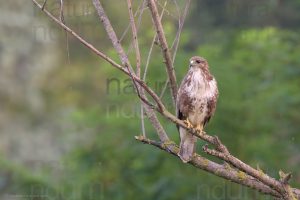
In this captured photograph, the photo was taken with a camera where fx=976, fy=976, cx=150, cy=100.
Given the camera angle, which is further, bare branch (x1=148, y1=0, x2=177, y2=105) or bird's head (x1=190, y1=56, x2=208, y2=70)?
bird's head (x1=190, y1=56, x2=208, y2=70)

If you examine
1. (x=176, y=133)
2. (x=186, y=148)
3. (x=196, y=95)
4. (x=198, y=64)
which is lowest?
(x=186, y=148)

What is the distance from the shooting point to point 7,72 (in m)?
19.5

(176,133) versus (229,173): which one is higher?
(176,133)

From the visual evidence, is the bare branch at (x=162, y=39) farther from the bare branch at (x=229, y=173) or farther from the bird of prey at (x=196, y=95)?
the bird of prey at (x=196, y=95)

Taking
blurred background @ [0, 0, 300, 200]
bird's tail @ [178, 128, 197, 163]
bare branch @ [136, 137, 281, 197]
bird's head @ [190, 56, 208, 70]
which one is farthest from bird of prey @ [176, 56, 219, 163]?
blurred background @ [0, 0, 300, 200]

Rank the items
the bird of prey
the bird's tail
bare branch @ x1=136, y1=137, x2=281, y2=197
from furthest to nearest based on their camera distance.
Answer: the bird of prey, the bird's tail, bare branch @ x1=136, y1=137, x2=281, y2=197

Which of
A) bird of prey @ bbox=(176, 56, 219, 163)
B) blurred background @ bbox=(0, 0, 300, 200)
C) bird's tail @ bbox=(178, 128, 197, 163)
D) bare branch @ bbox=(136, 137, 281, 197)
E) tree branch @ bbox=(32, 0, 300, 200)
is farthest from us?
blurred background @ bbox=(0, 0, 300, 200)

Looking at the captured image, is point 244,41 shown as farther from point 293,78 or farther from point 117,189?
point 117,189

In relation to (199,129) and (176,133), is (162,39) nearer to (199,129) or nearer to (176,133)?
(199,129)

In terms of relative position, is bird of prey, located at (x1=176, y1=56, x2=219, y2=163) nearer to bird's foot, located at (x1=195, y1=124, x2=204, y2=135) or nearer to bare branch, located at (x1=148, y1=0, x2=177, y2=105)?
bird's foot, located at (x1=195, y1=124, x2=204, y2=135)

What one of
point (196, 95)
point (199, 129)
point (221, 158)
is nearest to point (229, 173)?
point (221, 158)

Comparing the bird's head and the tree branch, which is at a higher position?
the bird's head

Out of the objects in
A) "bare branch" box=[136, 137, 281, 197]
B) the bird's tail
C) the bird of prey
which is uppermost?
the bird of prey

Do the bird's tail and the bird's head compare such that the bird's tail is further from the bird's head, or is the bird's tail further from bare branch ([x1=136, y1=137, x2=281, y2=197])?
the bird's head
